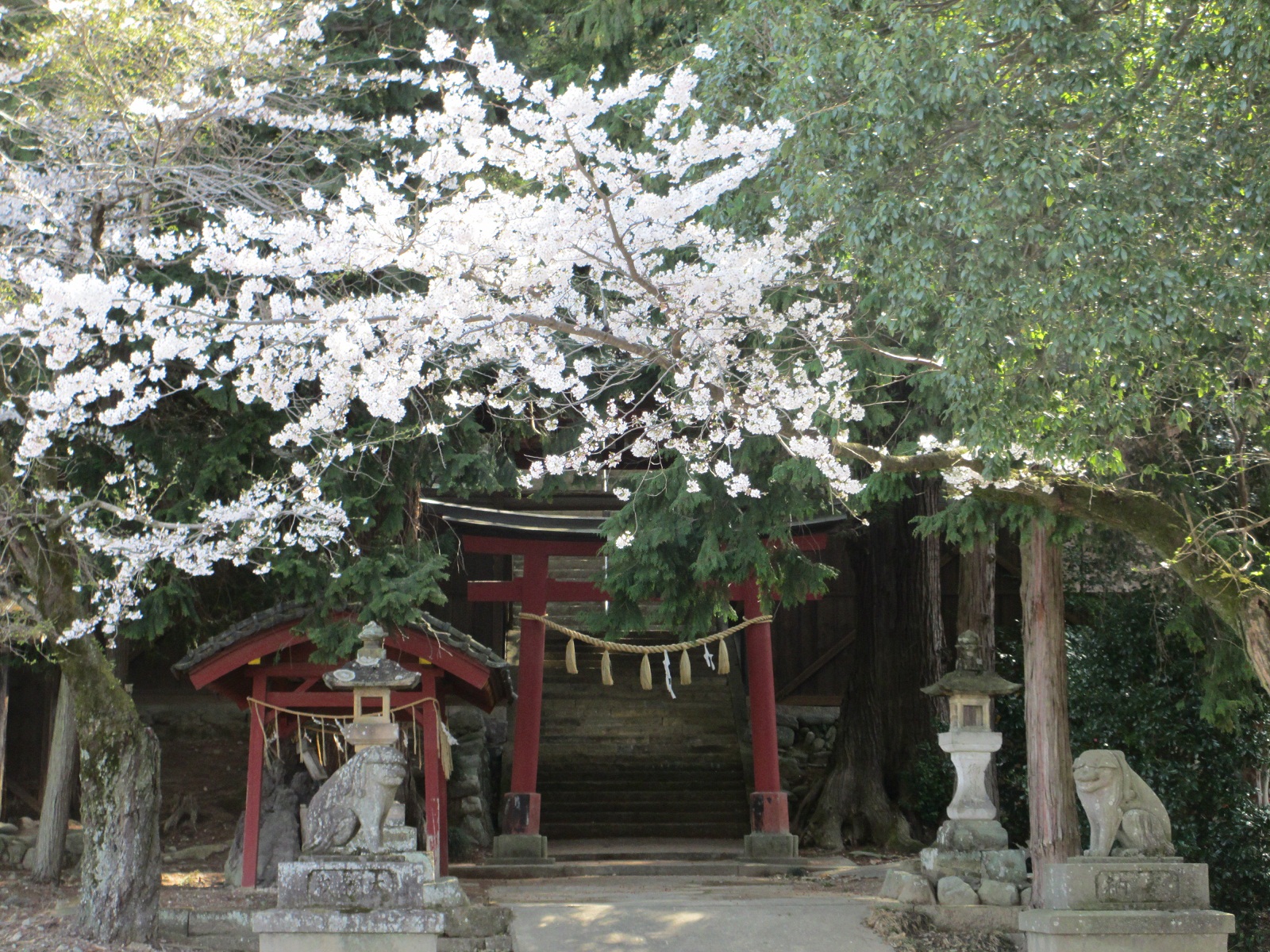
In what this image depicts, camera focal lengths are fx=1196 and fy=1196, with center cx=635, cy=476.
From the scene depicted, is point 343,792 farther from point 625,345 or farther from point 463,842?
point 463,842

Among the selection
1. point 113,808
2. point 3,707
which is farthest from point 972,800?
point 3,707

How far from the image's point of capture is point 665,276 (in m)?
6.48

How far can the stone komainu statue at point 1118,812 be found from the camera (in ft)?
23.7

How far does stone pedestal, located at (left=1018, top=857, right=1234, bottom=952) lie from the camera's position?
694 centimetres

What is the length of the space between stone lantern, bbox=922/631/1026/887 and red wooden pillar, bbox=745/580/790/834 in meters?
2.96

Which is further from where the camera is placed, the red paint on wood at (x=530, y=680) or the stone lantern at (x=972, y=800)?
the red paint on wood at (x=530, y=680)

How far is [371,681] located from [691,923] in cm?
279

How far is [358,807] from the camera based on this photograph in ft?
23.1

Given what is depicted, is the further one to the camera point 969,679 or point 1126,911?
point 969,679

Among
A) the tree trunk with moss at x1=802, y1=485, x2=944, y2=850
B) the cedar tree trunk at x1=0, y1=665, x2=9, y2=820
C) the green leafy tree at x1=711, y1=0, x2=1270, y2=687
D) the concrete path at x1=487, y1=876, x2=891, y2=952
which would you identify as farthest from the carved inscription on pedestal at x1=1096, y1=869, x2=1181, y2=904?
the cedar tree trunk at x1=0, y1=665, x2=9, y2=820

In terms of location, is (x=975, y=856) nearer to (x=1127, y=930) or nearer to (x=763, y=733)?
(x=1127, y=930)

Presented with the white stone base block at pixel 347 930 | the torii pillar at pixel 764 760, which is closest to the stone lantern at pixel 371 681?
the white stone base block at pixel 347 930

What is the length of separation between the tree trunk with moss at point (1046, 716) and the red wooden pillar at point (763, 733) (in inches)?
142

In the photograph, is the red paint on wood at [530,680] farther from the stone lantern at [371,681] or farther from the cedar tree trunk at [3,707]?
the cedar tree trunk at [3,707]
